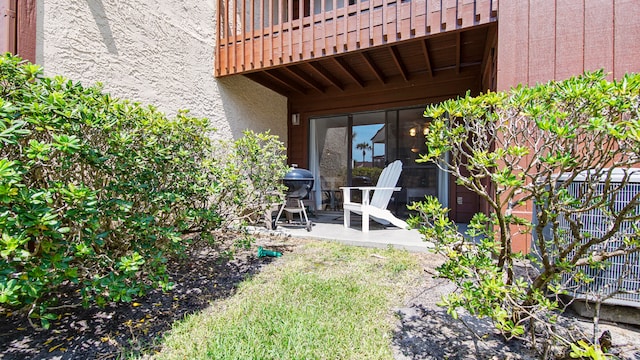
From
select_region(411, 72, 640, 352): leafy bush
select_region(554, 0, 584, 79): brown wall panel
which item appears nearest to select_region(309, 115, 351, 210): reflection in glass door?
select_region(554, 0, 584, 79): brown wall panel

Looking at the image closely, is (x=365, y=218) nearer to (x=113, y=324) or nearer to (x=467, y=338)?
(x=467, y=338)

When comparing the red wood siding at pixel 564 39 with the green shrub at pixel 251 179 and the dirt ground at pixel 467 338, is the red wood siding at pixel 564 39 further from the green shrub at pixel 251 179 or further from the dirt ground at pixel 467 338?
the green shrub at pixel 251 179

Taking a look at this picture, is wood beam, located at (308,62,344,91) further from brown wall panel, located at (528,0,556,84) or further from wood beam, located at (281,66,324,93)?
brown wall panel, located at (528,0,556,84)

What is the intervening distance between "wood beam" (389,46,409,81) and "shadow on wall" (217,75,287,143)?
257 cm

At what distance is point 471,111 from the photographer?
4.69 ft

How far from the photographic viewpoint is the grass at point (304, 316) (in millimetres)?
1480

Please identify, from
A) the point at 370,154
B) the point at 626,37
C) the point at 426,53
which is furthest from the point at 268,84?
the point at 626,37

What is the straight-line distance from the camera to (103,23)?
10.3 ft

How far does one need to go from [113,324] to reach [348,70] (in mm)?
4447

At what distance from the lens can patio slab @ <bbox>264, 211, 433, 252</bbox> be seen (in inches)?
130

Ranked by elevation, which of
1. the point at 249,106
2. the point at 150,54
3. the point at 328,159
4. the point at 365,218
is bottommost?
the point at 365,218

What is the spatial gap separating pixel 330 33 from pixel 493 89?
2149mm

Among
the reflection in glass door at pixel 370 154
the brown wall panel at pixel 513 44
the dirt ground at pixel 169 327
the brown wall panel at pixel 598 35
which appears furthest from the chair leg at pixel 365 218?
the brown wall panel at pixel 598 35

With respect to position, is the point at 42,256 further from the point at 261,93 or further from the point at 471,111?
the point at 261,93
